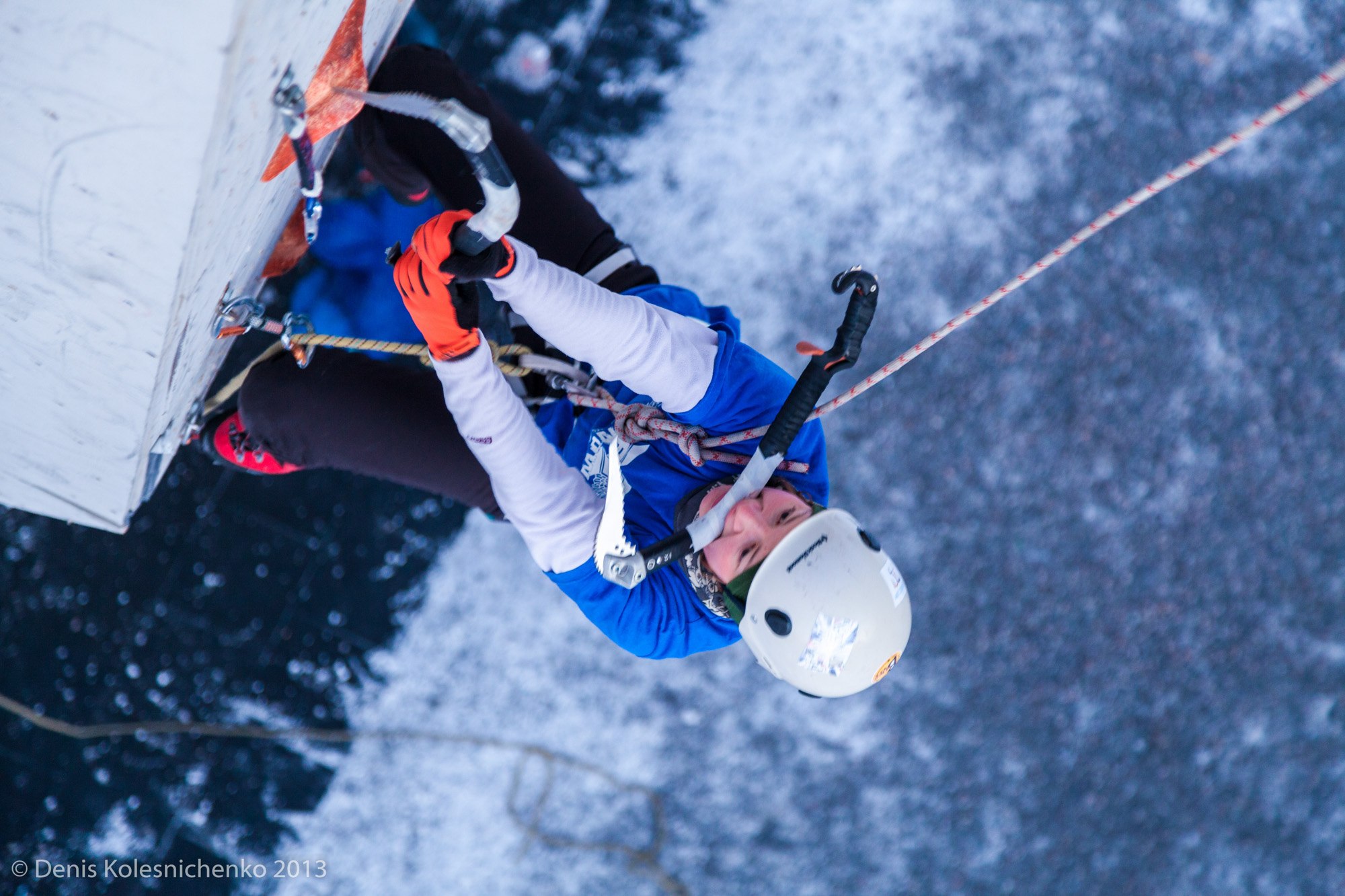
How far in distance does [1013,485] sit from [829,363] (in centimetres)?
102

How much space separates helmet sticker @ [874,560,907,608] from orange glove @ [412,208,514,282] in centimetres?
69

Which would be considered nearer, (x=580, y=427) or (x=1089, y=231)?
(x=1089, y=231)

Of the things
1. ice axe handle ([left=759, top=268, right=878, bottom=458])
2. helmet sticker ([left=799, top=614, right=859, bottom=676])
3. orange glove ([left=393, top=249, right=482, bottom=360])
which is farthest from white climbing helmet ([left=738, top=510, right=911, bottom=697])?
orange glove ([left=393, top=249, right=482, bottom=360])

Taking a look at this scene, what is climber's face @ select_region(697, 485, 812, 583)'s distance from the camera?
1142 millimetres

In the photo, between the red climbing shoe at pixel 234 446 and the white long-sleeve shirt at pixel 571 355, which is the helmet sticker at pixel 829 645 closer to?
the white long-sleeve shirt at pixel 571 355

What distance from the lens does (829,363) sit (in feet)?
3.56

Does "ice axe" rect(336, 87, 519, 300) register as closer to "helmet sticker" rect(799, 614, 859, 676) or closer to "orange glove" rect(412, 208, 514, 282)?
"orange glove" rect(412, 208, 514, 282)

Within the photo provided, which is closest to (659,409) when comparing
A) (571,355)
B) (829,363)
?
(571,355)

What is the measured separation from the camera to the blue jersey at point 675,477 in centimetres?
126

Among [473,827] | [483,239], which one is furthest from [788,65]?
[473,827]

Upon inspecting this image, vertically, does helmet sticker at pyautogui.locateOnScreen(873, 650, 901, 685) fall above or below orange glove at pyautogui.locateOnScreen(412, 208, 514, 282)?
below

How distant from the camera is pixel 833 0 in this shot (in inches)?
74.5

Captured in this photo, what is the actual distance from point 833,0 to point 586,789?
1916 millimetres

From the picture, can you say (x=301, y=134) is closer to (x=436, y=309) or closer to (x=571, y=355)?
(x=436, y=309)
